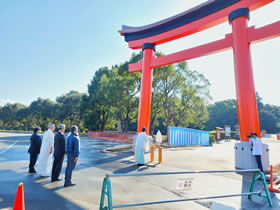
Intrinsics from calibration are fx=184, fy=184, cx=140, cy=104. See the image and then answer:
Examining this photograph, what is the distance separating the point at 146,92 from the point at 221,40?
547 cm

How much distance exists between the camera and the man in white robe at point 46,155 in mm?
5884

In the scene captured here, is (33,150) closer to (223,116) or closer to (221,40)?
(221,40)

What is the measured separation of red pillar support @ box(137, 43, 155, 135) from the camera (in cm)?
1243

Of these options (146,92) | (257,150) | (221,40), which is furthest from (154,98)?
(257,150)

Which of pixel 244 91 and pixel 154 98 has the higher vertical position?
pixel 154 98

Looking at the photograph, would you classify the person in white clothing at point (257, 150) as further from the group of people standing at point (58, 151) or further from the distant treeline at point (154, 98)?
the distant treeline at point (154, 98)

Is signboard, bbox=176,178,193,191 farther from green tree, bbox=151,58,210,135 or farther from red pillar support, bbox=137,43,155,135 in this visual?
green tree, bbox=151,58,210,135

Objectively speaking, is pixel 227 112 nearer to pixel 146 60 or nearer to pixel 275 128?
pixel 275 128

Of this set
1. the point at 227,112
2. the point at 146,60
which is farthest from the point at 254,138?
the point at 227,112

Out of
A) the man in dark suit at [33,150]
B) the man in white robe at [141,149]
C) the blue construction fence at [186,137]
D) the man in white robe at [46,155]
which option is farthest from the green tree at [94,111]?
the man in white robe at [46,155]

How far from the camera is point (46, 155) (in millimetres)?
5941

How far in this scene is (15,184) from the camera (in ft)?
16.4

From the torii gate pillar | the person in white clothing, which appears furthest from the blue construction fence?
the person in white clothing

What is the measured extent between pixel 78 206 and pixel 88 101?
3216 centimetres
